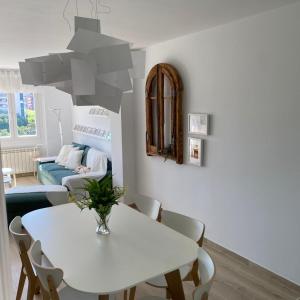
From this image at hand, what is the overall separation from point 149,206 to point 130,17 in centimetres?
173

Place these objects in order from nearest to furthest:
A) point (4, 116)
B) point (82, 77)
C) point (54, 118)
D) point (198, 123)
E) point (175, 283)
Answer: point (82, 77)
point (175, 283)
point (198, 123)
point (4, 116)
point (54, 118)

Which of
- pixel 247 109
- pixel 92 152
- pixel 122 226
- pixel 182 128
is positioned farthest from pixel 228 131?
pixel 92 152

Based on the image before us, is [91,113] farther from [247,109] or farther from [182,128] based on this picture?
[247,109]

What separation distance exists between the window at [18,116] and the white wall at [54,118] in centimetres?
31

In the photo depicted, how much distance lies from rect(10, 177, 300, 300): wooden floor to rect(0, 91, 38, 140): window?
4384 mm

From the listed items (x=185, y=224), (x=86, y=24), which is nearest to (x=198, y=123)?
(x=185, y=224)

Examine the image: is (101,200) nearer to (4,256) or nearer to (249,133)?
(4,256)

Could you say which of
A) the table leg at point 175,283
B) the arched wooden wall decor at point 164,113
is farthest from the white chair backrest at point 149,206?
the arched wooden wall decor at point 164,113

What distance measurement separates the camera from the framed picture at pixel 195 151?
11.5ft

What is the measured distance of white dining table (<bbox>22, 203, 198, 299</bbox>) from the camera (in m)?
1.67

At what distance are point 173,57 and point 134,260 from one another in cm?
269

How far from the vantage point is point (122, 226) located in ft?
7.83

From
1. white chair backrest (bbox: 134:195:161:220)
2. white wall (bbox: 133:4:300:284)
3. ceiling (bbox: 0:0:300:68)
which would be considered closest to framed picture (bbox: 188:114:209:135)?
white wall (bbox: 133:4:300:284)

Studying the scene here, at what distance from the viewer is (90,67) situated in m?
1.48
